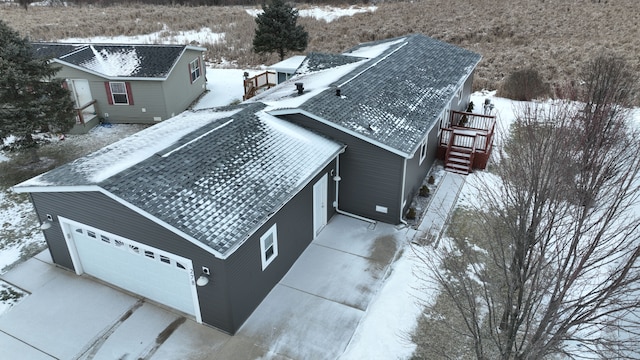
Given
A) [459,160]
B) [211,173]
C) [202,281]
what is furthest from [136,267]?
[459,160]

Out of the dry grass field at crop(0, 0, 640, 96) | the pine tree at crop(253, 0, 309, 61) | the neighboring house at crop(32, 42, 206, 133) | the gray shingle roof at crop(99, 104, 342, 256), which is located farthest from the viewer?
the dry grass field at crop(0, 0, 640, 96)

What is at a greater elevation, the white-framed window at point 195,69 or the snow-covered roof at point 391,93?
the snow-covered roof at point 391,93

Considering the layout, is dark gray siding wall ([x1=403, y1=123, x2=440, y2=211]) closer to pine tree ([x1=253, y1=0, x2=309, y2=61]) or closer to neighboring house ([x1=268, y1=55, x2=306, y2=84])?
neighboring house ([x1=268, y1=55, x2=306, y2=84])

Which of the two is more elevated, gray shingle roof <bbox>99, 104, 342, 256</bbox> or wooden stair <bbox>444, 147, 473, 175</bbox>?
gray shingle roof <bbox>99, 104, 342, 256</bbox>

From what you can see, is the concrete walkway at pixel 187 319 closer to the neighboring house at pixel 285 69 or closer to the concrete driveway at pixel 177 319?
the concrete driveway at pixel 177 319

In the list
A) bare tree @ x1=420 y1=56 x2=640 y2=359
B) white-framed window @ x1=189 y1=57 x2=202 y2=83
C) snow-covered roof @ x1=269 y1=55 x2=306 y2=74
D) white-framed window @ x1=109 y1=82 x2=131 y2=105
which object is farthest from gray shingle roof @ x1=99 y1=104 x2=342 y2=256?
white-framed window @ x1=189 y1=57 x2=202 y2=83

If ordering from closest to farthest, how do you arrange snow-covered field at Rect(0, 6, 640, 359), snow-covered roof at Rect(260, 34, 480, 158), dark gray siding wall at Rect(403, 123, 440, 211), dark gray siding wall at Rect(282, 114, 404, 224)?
snow-covered field at Rect(0, 6, 640, 359), dark gray siding wall at Rect(282, 114, 404, 224), snow-covered roof at Rect(260, 34, 480, 158), dark gray siding wall at Rect(403, 123, 440, 211)

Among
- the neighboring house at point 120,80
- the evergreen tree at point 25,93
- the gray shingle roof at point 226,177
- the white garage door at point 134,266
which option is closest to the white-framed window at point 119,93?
the neighboring house at point 120,80

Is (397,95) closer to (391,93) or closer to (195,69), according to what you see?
(391,93)
